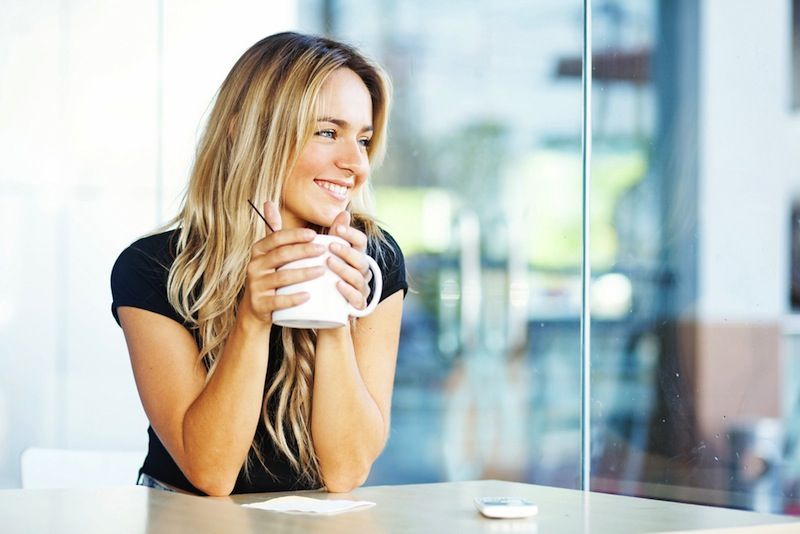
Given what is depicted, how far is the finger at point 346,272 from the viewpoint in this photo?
1.19 meters

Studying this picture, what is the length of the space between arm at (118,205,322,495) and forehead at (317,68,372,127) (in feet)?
1.32

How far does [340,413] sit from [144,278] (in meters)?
0.35

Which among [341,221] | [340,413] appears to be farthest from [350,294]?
[340,413]

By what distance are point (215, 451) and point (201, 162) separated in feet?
1.73

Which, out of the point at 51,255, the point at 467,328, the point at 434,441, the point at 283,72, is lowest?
the point at 434,441

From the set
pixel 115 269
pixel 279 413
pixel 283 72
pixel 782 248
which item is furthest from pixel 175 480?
pixel 782 248

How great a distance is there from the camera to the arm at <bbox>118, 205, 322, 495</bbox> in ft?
4.02

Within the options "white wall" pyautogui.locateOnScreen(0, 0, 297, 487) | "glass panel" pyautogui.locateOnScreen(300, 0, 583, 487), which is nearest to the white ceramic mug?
"white wall" pyautogui.locateOnScreen(0, 0, 297, 487)

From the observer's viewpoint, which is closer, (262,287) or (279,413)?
(262,287)

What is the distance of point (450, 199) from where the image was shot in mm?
5711

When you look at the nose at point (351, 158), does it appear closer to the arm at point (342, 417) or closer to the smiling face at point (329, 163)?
the smiling face at point (329, 163)

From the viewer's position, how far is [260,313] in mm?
1286

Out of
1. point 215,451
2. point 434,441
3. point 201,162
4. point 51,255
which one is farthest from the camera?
point 434,441

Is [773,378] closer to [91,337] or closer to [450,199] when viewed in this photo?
[91,337]
